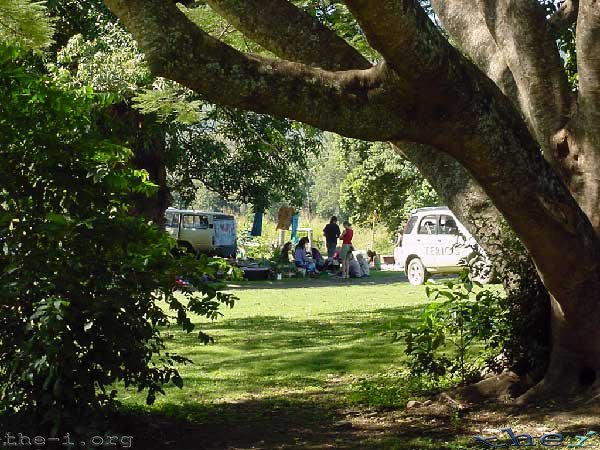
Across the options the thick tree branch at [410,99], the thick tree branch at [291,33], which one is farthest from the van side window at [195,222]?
the thick tree branch at [410,99]

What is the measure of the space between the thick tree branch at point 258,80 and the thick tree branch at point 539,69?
6.64ft

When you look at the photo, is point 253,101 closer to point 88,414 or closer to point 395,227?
point 88,414

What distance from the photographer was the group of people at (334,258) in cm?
2889

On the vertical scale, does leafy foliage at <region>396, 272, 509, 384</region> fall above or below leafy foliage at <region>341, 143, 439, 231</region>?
below

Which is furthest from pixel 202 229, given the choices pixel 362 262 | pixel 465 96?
pixel 465 96

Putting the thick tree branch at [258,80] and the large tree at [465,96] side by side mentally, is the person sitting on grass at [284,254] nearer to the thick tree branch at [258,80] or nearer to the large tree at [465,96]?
the large tree at [465,96]

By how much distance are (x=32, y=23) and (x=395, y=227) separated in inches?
1668

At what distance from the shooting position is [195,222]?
37344 mm

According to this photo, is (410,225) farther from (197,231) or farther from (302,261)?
(197,231)

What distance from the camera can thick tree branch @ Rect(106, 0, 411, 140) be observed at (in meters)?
4.62

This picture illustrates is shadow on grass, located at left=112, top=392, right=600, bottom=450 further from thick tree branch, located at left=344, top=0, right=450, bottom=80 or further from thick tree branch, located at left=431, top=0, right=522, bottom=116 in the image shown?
thick tree branch, located at left=431, top=0, right=522, bottom=116

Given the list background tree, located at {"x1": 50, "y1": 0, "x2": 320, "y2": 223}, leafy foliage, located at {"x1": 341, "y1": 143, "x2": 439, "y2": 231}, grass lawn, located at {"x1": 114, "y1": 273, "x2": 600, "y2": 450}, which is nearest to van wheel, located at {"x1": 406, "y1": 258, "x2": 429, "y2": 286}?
background tree, located at {"x1": 50, "y1": 0, "x2": 320, "y2": 223}

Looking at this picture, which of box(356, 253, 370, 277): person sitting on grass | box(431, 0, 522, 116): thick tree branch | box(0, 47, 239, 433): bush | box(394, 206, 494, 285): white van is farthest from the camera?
box(356, 253, 370, 277): person sitting on grass

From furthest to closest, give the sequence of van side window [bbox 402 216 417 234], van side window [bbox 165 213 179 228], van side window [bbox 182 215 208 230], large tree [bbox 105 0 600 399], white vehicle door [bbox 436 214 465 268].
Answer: van side window [bbox 182 215 208 230]
van side window [bbox 165 213 179 228]
van side window [bbox 402 216 417 234]
white vehicle door [bbox 436 214 465 268]
large tree [bbox 105 0 600 399]
